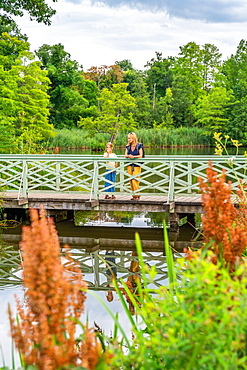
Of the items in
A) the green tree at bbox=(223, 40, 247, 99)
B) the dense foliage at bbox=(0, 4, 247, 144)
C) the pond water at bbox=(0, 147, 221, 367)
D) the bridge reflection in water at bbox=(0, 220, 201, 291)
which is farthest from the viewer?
the green tree at bbox=(223, 40, 247, 99)

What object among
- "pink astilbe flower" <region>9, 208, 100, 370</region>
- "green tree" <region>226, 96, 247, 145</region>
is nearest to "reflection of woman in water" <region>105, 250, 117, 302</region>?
"pink astilbe flower" <region>9, 208, 100, 370</region>

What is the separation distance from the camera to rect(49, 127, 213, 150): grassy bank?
1596 inches

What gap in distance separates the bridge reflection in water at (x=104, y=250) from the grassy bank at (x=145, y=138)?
1100 inches

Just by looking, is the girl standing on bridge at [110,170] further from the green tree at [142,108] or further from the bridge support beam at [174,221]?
the green tree at [142,108]

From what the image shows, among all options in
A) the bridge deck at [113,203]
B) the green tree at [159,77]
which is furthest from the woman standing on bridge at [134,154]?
the green tree at [159,77]

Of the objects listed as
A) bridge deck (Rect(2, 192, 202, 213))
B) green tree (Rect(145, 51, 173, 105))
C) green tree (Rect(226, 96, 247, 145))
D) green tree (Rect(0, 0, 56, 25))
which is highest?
green tree (Rect(145, 51, 173, 105))

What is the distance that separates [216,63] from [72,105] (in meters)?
20.3

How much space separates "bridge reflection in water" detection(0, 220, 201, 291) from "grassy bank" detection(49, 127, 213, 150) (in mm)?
27945

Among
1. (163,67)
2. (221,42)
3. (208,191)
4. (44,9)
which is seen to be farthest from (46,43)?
(208,191)

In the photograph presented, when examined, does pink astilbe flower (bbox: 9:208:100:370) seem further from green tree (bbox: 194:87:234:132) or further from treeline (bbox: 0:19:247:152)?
green tree (bbox: 194:87:234:132)

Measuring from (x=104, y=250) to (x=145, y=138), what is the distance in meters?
36.0

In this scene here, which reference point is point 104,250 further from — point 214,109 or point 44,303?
point 214,109

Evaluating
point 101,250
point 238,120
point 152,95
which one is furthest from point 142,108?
point 101,250

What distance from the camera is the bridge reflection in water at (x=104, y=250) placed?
785 cm
